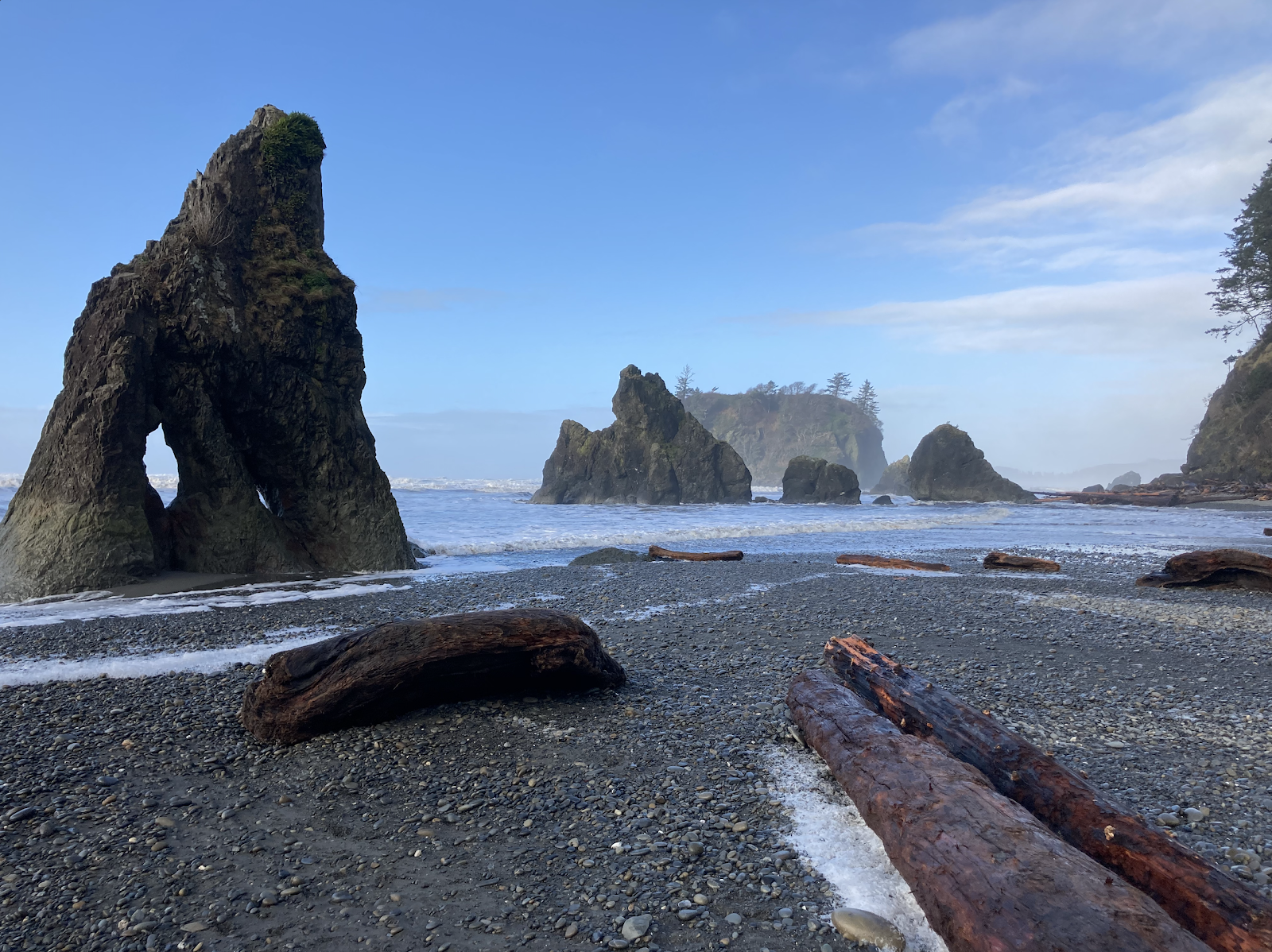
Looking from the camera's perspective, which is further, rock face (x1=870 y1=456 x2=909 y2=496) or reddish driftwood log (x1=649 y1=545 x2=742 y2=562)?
rock face (x1=870 y1=456 x2=909 y2=496)

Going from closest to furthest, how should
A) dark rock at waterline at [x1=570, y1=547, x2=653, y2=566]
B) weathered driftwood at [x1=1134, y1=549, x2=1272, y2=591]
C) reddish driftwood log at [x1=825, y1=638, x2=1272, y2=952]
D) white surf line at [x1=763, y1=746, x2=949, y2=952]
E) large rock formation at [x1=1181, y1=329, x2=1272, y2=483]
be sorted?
Answer: reddish driftwood log at [x1=825, y1=638, x2=1272, y2=952]
white surf line at [x1=763, y1=746, x2=949, y2=952]
weathered driftwood at [x1=1134, y1=549, x2=1272, y2=591]
dark rock at waterline at [x1=570, y1=547, x2=653, y2=566]
large rock formation at [x1=1181, y1=329, x2=1272, y2=483]

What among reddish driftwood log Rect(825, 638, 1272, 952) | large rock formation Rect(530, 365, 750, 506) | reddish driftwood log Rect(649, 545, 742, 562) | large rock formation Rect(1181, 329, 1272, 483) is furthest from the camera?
large rock formation Rect(530, 365, 750, 506)

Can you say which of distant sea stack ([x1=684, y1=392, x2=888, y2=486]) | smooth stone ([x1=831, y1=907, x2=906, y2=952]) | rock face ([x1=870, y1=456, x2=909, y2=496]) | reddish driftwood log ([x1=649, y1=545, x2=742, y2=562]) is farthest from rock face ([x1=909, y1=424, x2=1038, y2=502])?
distant sea stack ([x1=684, y1=392, x2=888, y2=486])

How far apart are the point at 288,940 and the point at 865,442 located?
478ft

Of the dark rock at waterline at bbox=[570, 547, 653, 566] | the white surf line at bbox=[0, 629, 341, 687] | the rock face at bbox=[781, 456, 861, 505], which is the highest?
the rock face at bbox=[781, 456, 861, 505]

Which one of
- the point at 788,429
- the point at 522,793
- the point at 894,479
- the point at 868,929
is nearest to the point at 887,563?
the point at 522,793

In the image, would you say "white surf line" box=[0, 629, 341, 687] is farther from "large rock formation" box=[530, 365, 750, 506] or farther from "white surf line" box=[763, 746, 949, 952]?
"large rock formation" box=[530, 365, 750, 506]

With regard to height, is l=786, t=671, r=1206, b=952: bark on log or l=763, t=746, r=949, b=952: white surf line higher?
l=786, t=671, r=1206, b=952: bark on log

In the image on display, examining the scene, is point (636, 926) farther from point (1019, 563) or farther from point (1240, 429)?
point (1240, 429)

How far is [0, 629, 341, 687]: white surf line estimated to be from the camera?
6120mm

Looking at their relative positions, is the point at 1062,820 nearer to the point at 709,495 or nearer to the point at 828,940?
the point at 828,940

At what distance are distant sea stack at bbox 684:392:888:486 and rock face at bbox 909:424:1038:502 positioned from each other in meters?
65.9

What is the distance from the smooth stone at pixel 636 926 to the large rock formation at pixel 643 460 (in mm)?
53861

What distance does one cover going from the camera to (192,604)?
32.2ft
